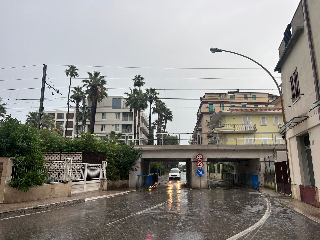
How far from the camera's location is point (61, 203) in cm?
1163

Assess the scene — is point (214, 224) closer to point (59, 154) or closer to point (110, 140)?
point (59, 154)

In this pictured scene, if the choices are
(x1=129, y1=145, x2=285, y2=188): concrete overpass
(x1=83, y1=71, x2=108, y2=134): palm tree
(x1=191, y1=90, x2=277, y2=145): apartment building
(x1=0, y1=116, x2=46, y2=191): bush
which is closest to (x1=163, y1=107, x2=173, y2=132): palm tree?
(x1=191, y1=90, x2=277, y2=145): apartment building

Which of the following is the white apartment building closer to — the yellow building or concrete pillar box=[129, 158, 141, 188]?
the yellow building

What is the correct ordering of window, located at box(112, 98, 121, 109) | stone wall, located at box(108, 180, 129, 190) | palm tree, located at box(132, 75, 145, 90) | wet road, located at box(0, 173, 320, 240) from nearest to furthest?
wet road, located at box(0, 173, 320, 240), stone wall, located at box(108, 180, 129, 190), palm tree, located at box(132, 75, 145, 90), window, located at box(112, 98, 121, 109)

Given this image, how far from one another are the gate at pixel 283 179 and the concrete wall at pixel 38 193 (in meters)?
13.7

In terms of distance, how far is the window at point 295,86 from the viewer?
532 inches

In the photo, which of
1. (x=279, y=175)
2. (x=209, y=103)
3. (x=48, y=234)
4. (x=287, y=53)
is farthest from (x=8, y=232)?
(x=209, y=103)

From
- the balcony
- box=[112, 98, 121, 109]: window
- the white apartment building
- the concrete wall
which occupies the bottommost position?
the concrete wall

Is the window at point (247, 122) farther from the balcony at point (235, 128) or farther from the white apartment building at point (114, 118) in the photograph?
the white apartment building at point (114, 118)

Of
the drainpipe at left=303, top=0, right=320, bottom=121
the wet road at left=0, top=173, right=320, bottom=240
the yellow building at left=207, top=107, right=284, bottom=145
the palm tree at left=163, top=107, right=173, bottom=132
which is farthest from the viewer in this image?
the palm tree at left=163, top=107, right=173, bottom=132

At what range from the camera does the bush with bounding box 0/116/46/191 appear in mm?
11602

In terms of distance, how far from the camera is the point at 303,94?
41.0 feet

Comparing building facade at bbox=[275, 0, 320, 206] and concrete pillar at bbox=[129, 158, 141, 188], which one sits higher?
building facade at bbox=[275, 0, 320, 206]

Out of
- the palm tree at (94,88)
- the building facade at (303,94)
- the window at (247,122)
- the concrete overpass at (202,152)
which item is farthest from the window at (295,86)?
the palm tree at (94,88)
